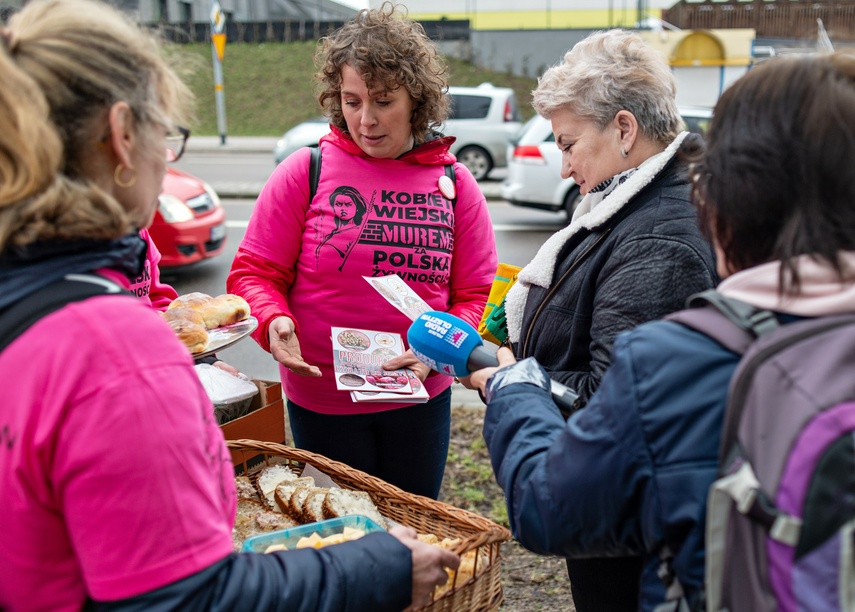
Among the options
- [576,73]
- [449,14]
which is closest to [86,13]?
[576,73]

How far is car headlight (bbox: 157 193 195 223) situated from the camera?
7680mm

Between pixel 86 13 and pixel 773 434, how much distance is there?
1171 mm

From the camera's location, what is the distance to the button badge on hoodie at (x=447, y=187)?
9.37 feet

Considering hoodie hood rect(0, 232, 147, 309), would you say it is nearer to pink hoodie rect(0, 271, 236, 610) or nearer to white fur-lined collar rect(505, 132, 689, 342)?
pink hoodie rect(0, 271, 236, 610)

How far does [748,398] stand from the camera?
1.12m

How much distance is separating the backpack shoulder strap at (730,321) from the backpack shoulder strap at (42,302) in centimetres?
90

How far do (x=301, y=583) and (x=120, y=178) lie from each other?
0.70 meters

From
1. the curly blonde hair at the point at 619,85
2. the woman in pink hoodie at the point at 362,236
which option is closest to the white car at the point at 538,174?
the woman in pink hoodie at the point at 362,236

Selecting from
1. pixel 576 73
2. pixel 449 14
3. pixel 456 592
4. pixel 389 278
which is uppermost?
pixel 449 14

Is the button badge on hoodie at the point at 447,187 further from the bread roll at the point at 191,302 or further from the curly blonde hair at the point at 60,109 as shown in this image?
the curly blonde hair at the point at 60,109

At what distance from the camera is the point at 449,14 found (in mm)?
32156

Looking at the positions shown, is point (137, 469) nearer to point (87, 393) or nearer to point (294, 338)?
point (87, 393)

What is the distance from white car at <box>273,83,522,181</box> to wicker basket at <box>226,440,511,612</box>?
509 inches

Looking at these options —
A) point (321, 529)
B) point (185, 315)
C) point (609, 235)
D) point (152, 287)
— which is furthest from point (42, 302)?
point (152, 287)
